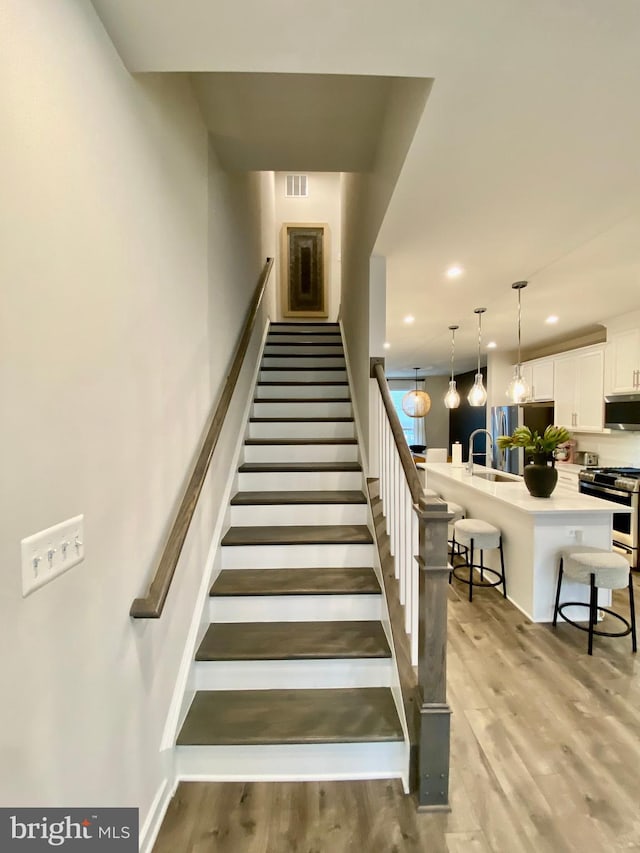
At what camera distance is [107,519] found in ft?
3.83

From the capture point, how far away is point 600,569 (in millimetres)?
2625

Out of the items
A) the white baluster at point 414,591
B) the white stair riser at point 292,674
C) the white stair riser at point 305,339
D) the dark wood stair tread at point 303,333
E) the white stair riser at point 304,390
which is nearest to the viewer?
the white baluster at point 414,591

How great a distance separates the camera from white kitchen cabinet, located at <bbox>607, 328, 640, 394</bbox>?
423 centimetres

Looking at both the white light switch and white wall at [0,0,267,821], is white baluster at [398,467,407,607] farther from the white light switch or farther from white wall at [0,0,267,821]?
the white light switch

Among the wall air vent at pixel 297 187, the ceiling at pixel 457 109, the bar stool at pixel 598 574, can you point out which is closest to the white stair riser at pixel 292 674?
the bar stool at pixel 598 574

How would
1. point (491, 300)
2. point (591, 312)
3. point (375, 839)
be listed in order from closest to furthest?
point (375, 839) → point (491, 300) → point (591, 312)

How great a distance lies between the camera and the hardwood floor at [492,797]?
4.61 ft

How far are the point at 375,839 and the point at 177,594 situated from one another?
111 centimetres

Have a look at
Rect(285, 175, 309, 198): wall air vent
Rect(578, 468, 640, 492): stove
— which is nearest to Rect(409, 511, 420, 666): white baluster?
Rect(578, 468, 640, 492): stove

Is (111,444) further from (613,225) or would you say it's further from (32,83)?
(613,225)

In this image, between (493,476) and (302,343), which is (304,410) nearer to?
(302,343)

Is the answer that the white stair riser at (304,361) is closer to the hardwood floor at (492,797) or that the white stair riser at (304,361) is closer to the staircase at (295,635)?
the staircase at (295,635)

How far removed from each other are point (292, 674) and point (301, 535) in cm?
74

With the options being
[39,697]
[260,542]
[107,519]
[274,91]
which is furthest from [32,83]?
[260,542]
